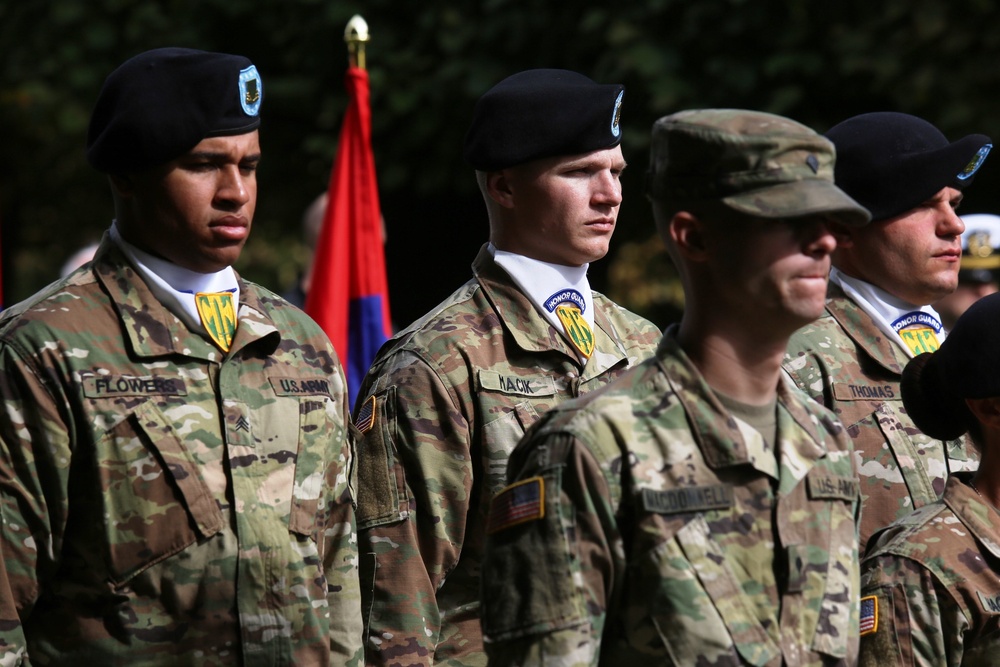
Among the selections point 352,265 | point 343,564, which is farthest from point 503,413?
point 352,265

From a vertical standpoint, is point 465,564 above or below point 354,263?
below

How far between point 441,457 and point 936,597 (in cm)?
125

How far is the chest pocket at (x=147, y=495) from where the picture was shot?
3635 mm

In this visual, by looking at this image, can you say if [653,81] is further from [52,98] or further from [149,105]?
[149,105]

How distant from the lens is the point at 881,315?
4.75 metres

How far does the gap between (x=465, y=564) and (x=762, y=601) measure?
1.43m

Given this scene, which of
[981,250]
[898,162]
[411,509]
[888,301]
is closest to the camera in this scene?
[411,509]

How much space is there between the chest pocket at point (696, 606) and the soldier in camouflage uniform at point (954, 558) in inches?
31.0

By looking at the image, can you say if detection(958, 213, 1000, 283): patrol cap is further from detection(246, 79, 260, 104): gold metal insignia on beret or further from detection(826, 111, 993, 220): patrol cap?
detection(246, 79, 260, 104): gold metal insignia on beret

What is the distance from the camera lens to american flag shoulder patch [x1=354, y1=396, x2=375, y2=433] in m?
4.30

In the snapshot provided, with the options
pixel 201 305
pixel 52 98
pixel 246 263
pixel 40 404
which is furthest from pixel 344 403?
pixel 246 263

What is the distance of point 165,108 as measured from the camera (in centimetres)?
388

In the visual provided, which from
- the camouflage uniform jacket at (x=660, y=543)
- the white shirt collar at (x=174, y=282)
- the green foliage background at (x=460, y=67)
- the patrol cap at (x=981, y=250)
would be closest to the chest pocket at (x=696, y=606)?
the camouflage uniform jacket at (x=660, y=543)

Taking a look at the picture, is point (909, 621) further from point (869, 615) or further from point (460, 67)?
point (460, 67)
